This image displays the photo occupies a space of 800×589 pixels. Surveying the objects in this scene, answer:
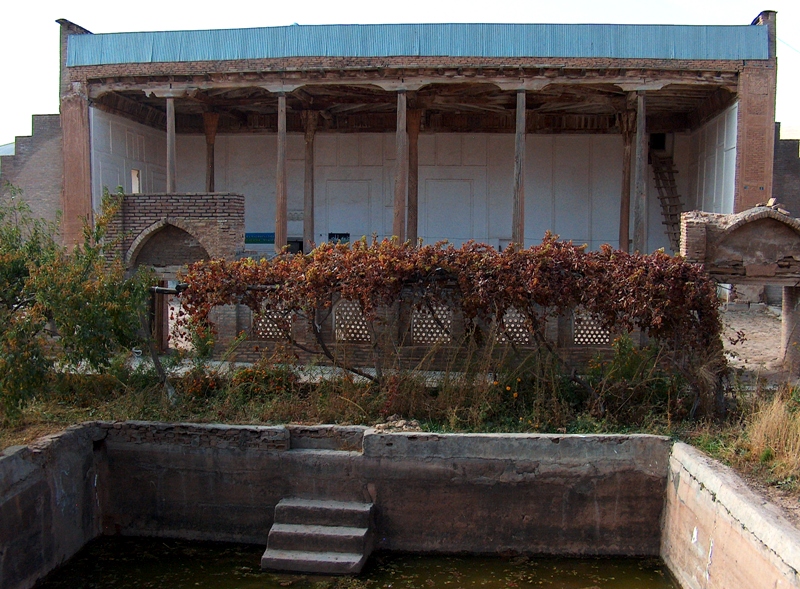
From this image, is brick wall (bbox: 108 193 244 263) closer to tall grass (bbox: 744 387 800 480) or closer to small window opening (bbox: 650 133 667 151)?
tall grass (bbox: 744 387 800 480)

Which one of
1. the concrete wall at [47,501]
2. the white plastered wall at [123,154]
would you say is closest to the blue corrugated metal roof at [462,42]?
the white plastered wall at [123,154]

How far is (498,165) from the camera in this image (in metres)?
20.9

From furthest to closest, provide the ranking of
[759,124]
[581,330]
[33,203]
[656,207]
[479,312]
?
[656,207] < [33,203] < [759,124] < [581,330] < [479,312]

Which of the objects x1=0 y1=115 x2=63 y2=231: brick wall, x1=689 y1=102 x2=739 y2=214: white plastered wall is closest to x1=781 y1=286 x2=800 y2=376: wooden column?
Result: x1=689 y1=102 x2=739 y2=214: white plastered wall

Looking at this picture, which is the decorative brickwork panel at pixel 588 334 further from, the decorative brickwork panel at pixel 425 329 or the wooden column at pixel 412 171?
the wooden column at pixel 412 171

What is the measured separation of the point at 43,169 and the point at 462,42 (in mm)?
10650

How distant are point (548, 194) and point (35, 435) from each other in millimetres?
15831

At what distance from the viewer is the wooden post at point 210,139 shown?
63.0 ft

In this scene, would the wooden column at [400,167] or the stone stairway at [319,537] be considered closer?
the stone stairway at [319,537]

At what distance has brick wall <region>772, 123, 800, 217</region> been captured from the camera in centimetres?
1838

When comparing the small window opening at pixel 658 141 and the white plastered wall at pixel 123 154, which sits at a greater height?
the small window opening at pixel 658 141

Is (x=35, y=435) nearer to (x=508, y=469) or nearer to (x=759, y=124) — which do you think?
(x=508, y=469)

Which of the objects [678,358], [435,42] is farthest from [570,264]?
[435,42]

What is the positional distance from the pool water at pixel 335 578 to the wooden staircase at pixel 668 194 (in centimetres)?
1378
